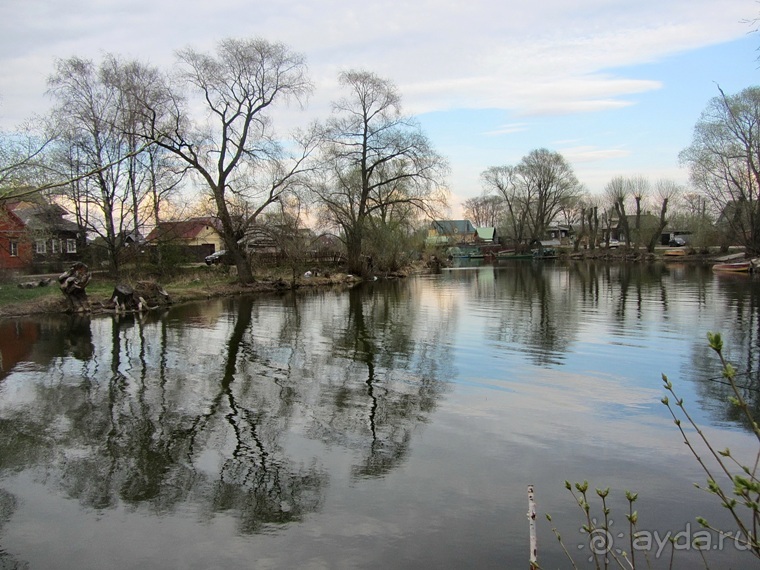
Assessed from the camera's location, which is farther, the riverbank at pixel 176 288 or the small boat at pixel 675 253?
the small boat at pixel 675 253

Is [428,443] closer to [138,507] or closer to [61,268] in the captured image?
[138,507]

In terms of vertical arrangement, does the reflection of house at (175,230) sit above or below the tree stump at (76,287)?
above

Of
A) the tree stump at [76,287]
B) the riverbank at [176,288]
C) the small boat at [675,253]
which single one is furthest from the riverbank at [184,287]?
the small boat at [675,253]

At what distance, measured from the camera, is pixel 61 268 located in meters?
38.3

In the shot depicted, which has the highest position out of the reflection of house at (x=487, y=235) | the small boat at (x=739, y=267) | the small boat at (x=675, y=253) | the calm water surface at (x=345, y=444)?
the reflection of house at (x=487, y=235)

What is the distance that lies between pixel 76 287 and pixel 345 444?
19.5 meters

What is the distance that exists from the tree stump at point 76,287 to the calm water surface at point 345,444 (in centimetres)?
752

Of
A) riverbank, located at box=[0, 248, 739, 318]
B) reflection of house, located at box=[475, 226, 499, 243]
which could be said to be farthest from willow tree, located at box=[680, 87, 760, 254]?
reflection of house, located at box=[475, 226, 499, 243]

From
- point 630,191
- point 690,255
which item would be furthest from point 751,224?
point 630,191

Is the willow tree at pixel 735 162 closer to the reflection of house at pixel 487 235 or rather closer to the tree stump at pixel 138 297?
the tree stump at pixel 138 297

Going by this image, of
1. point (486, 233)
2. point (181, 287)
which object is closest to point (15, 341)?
point (181, 287)

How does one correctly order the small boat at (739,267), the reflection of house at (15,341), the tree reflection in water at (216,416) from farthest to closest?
the small boat at (739,267) < the reflection of house at (15,341) < the tree reflection in water at (216,416)

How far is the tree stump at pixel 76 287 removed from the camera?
23.0 m

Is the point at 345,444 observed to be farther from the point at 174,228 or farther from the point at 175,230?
the point at 175,230
